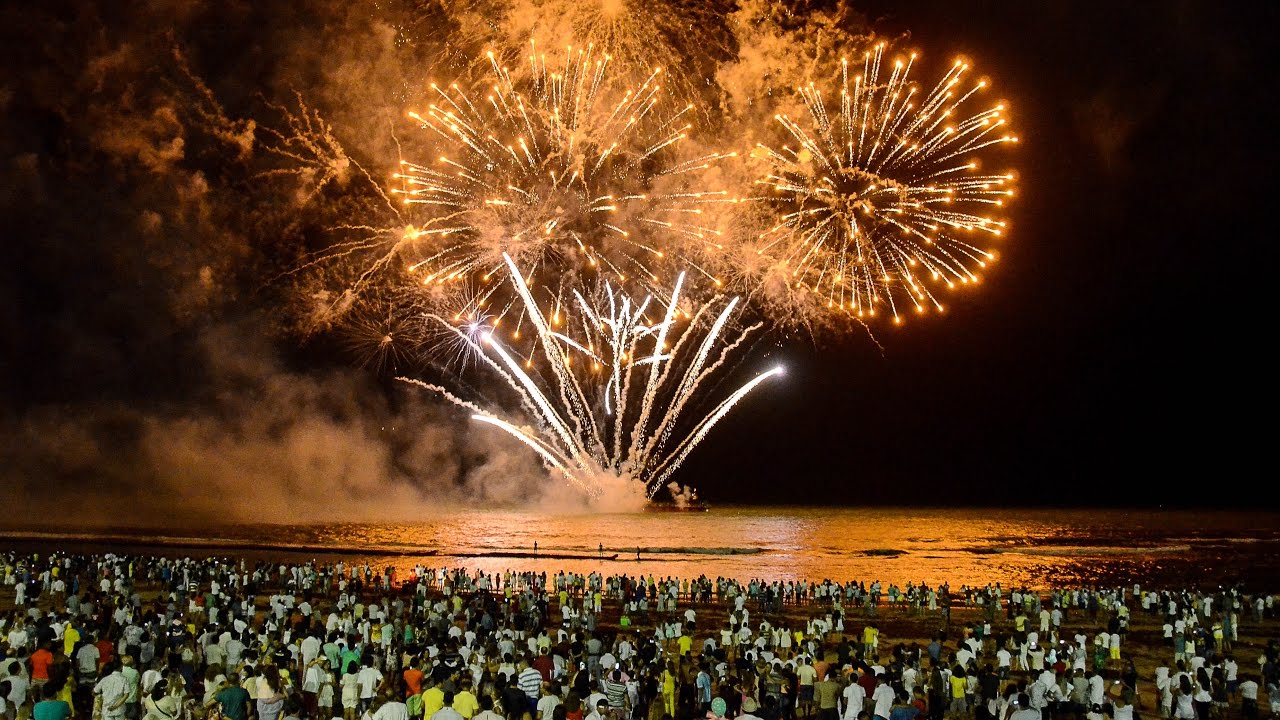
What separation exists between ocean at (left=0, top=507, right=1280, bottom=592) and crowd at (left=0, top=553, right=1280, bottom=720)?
48.3 feet

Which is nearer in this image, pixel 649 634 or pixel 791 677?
pixel 791 677

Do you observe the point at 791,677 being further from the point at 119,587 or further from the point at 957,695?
the point at 119,587


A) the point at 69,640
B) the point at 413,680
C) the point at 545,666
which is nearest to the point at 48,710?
the point at 413,680

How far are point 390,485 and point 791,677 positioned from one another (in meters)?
82.7

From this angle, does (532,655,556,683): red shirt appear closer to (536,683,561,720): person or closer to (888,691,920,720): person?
(536,683,561,720): person

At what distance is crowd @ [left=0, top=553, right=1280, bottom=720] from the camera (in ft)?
35.8

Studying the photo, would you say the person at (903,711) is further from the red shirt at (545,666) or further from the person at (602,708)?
the red shirt at (545,666)

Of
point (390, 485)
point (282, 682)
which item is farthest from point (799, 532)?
point (282, 682)

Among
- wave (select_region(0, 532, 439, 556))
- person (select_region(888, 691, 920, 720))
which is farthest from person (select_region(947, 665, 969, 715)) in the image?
wave (select_region(0, 532, 439, 556))

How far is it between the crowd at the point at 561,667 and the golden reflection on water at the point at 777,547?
14277 mm

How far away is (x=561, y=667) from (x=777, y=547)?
37.9 m

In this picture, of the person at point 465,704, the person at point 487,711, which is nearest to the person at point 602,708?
the person at point 487,711

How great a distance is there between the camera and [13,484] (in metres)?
70.6

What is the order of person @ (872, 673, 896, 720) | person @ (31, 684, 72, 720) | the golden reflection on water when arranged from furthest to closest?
the golden reflection on water < person @ (872, 673, 896, 720) < person @ (31, 684, 72, 720)
